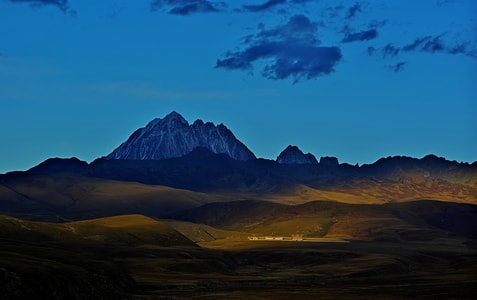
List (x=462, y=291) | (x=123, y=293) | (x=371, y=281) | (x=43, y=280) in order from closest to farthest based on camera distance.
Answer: (x=43, y=280) < (x=123, y=293) < (x=462, y=291) < (x=371, y=281)

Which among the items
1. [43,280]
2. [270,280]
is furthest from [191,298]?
[270,280]

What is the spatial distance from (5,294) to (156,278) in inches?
3256

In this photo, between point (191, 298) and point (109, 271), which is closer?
point (191, 298)

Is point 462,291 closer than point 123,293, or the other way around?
point 123,293

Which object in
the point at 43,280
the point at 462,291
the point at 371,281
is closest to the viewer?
the point at 43,280

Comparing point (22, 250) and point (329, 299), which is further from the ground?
point (22, 250)

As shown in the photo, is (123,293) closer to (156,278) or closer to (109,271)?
(109,271)

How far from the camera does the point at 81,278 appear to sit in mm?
121125

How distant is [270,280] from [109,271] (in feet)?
173

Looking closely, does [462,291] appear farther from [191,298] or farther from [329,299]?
[191,298]

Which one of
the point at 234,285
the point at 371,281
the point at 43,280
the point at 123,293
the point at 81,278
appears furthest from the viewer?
the point at 371,281

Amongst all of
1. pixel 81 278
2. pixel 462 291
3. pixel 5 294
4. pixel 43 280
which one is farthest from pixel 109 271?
pixel 462 291

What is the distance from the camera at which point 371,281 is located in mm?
186125

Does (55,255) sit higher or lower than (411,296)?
higher
